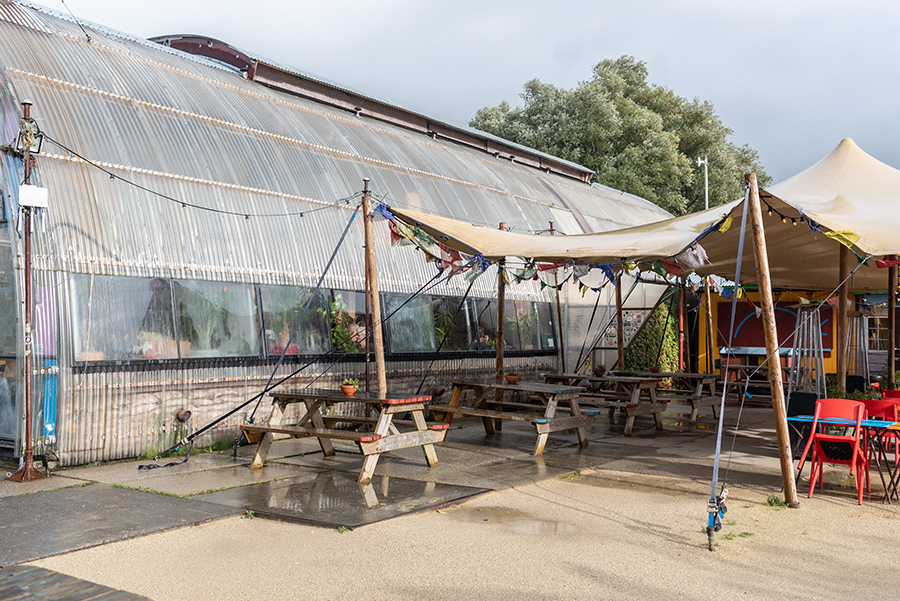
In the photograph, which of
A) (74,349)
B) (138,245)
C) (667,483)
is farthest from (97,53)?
(667,483)

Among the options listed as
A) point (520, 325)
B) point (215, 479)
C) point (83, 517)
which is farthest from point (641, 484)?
point (520, 325)

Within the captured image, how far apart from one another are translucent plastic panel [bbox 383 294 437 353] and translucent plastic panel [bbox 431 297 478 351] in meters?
0.21

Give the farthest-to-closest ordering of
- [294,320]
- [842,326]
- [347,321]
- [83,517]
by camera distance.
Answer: [347,321], [294,320], [842,326], [83,517]

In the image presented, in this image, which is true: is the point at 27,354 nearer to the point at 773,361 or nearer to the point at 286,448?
the point at 286,448

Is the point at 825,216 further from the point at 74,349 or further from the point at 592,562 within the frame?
the point at 74,349

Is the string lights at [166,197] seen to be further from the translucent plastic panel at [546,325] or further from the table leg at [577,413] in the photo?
the translucent plastic panel at [546,325]

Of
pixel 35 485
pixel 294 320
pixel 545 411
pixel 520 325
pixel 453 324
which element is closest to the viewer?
pixel 35 485

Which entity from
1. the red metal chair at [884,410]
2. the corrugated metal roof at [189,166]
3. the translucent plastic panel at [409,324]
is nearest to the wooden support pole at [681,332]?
the corrugated metal roof at [189,166]

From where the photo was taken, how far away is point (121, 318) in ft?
31.0

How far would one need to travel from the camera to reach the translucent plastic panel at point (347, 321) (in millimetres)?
12203

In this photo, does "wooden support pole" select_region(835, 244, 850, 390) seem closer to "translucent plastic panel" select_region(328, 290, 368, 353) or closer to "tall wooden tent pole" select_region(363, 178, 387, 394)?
"tall wooden tent pole" select_region(363, 178, 387, 394)

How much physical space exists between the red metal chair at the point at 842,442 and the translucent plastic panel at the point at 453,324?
23.6 feet

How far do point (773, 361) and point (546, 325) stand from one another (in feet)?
33.3

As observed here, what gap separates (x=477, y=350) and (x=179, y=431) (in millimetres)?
6495
